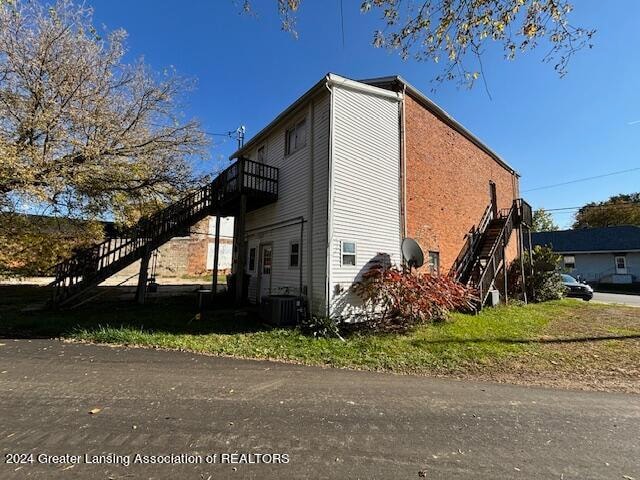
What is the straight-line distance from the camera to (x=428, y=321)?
10016 mm

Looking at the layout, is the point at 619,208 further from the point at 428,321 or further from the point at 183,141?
the point at 183,141

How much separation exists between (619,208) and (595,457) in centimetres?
6255

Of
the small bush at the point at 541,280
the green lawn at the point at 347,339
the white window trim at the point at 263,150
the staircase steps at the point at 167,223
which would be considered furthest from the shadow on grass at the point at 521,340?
the white window trim at the point at 263,150

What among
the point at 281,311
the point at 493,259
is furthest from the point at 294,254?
the point at 493,259

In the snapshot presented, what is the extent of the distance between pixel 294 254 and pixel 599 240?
3654cm

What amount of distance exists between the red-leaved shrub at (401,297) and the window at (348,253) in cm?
68

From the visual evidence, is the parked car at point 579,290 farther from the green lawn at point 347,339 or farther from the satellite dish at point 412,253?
the satellite dish at point 412,253

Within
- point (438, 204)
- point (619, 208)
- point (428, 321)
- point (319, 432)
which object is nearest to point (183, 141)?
point (438, 204)

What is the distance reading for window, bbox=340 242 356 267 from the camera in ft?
33.0

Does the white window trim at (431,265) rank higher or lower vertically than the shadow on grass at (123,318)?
higher

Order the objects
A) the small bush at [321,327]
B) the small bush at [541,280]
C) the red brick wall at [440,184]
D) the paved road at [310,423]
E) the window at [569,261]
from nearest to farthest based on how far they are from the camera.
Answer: the paved road at [310,423]
the small bush at [321,327]
the red brick wall at [440,184]
the small bush at [541,280]
the window at [569,261]

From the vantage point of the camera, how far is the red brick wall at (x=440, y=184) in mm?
12578

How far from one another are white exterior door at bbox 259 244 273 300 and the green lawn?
193 centimetres

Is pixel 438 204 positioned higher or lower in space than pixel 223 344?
higher
